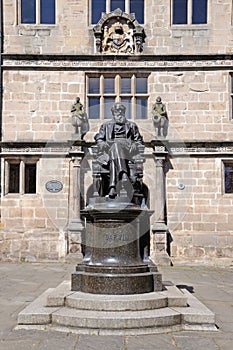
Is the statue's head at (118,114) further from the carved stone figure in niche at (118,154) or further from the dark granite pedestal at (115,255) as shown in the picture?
the dark granite pedestal at (115,255)

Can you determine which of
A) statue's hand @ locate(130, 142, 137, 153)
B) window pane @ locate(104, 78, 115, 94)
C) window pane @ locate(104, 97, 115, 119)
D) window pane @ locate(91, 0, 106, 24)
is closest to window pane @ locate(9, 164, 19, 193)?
window pane @ locate(104, 97, 115, 119)

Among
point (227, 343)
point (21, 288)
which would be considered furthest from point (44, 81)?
point (227, 343)

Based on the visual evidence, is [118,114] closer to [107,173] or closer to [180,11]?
[107,173]

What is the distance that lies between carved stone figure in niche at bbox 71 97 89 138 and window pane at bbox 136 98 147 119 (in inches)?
62.1

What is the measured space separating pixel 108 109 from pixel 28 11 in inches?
150

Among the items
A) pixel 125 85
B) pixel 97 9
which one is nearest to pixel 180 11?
pixel 97 9

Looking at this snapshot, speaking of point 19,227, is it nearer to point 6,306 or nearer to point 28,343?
point 6,306

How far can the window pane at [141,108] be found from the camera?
14.0m

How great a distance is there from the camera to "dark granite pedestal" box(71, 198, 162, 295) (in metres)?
6.20

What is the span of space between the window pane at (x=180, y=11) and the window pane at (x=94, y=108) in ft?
Result: 10.8

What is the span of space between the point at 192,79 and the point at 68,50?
369cm

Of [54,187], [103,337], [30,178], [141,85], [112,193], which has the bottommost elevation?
[103,337]

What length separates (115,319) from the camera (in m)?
5.32

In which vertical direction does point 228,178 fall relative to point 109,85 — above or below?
below
